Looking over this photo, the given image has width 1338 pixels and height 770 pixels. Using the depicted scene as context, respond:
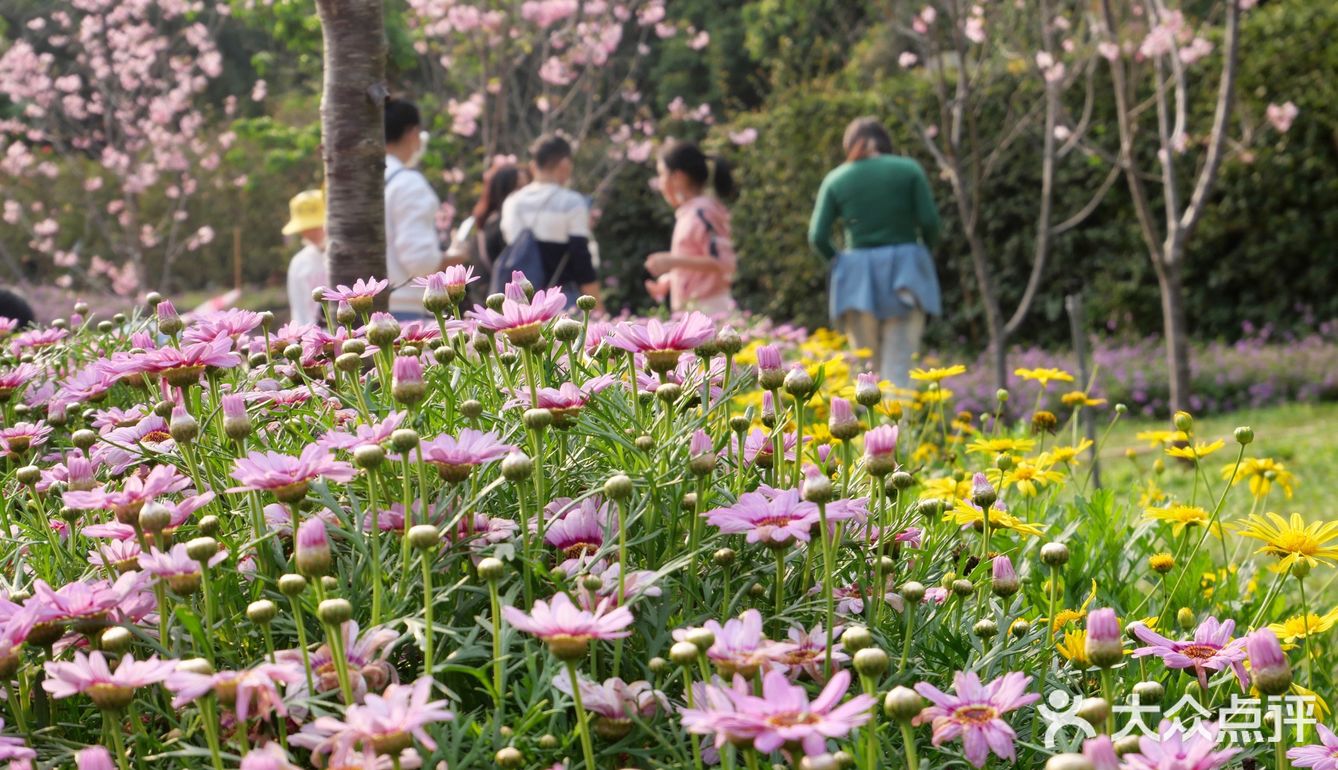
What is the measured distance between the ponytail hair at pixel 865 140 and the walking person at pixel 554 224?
151 cm

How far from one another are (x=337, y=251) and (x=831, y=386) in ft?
3.85

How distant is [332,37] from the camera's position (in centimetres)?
275

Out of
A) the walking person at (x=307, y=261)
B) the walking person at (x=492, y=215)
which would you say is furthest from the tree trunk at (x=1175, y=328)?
the walking person at (x=307, y=261)

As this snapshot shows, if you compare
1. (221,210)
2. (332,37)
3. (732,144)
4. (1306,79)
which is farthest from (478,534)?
(221,210)

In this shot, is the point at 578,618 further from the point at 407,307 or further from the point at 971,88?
the point at 971,88

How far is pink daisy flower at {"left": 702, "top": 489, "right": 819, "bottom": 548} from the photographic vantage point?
48.3 inches

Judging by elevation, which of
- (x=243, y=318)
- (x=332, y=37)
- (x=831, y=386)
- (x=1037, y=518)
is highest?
(x=332, y=37)

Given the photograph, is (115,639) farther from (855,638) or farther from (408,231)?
(408,231)

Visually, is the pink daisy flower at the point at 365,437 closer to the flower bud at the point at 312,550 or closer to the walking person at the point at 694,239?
the flower bud at the point at 312,550

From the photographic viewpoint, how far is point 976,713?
1.13m

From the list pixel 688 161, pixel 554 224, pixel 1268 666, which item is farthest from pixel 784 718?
pixel 688 161

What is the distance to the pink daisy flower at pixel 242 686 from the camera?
974 millimetres

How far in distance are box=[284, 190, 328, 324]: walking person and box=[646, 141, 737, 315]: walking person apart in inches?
64.6

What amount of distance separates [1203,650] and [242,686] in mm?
1031
